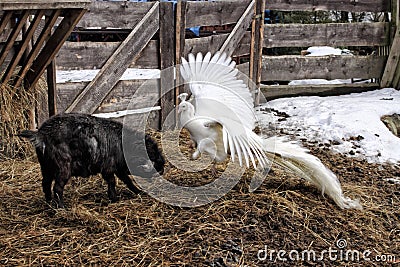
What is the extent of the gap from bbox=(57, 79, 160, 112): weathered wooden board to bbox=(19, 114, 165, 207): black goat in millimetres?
1465

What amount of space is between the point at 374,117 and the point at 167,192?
3988 mm

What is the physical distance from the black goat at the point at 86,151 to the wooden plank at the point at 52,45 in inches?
34.7

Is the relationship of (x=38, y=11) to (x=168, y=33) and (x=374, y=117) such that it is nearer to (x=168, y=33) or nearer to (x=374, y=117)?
(x=168, y=33)

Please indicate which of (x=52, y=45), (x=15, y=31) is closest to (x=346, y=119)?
(x=52, y=45)

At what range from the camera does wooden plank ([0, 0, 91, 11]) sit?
11.8 feet

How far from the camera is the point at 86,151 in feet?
13.2

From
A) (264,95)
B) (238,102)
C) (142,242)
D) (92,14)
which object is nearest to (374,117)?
(264,95)

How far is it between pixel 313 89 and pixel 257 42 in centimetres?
158

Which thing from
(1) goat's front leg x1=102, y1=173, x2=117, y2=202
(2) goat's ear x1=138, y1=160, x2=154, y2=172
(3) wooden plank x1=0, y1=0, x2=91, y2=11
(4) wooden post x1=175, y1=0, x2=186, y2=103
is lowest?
(1) goat's front leg x1=102, y1=173, x2=117, y2=202

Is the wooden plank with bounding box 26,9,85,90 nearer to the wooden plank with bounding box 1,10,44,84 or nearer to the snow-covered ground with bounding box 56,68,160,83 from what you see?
the wooden plank with bounding box 1,10,44,84

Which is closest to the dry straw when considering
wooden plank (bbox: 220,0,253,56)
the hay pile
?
the hay pile

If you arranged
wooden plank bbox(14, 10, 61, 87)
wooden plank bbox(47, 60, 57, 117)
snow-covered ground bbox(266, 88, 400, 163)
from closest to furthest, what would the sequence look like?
wooden plank bbox(14, 10, 61, 87) < wooden plank bbox(47, 60, 57, 117) < snow-covered ground bbox(266, 88, 400, 163)

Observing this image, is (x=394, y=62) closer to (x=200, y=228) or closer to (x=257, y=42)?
(x=257, y=42)

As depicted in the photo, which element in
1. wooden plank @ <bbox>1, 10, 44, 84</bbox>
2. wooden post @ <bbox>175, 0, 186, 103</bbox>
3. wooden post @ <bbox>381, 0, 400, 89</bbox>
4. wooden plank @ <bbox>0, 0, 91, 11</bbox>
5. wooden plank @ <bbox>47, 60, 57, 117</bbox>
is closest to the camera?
wooden plank @ <bbox>0, 0, 91, 11</bbox>
